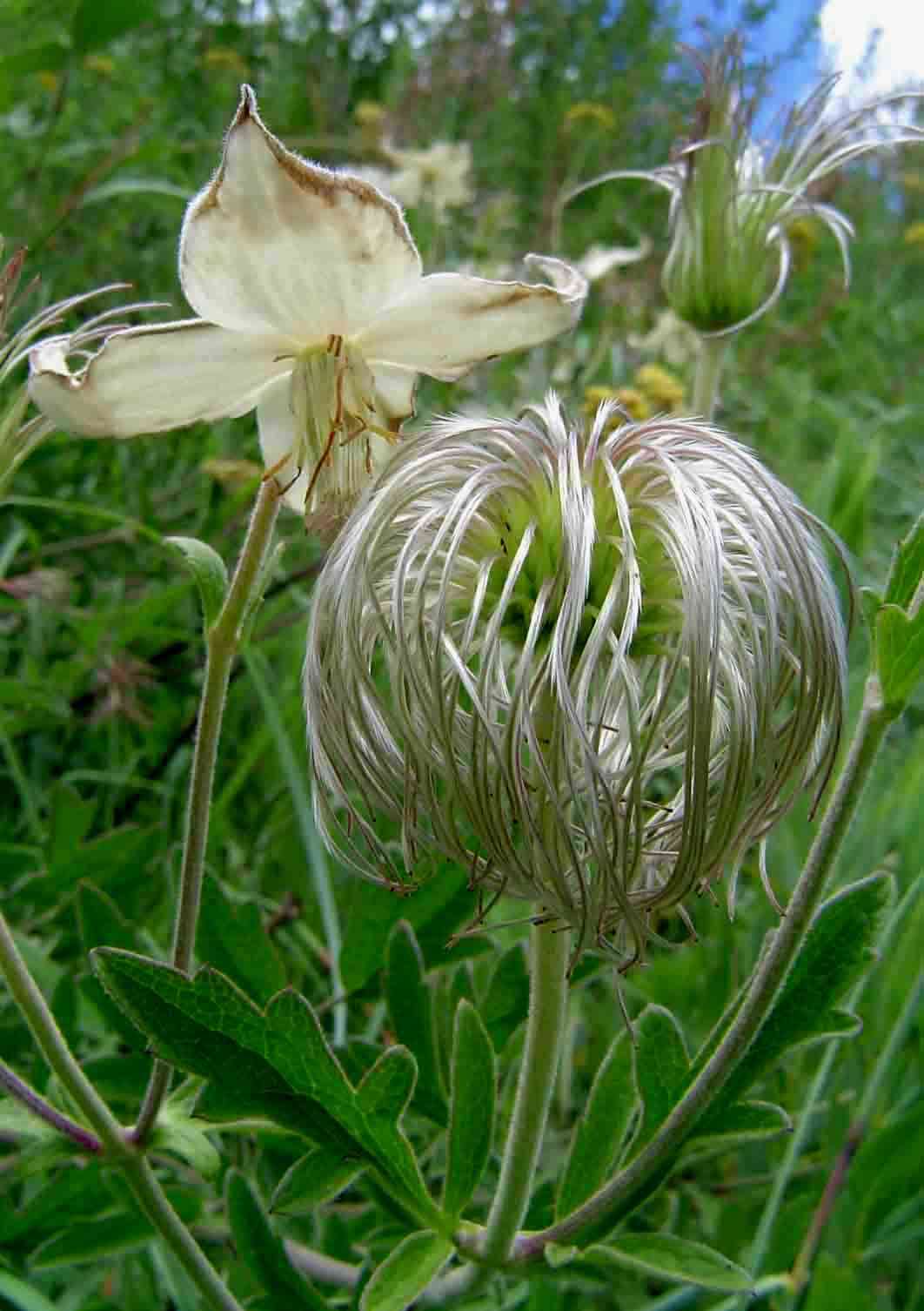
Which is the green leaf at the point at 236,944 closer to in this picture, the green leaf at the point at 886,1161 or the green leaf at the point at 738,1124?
the green leaf at the point at 738,1124

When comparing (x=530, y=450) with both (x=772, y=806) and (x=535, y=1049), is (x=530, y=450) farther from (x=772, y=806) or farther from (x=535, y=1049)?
(x=535, y=1049)

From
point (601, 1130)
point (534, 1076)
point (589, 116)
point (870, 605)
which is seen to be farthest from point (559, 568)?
point (589, 116)

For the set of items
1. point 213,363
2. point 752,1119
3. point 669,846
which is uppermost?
point 213,363

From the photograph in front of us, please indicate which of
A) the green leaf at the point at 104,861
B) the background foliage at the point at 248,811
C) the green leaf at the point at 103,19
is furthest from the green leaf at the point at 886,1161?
the green leaf at the point at 103,19

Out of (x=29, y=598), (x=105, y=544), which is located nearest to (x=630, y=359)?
(x=105, y=544)

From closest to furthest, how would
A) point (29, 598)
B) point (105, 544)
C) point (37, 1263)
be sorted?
1. point (37, 1263)
2. point (29, 598)
3. point (105, 544)

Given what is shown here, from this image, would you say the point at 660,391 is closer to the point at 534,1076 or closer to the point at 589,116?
the point at 534,1076
